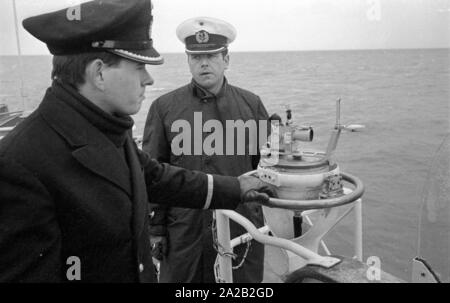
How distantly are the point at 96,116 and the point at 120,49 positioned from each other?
10.1 inches

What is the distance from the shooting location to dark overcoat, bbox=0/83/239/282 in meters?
1.34

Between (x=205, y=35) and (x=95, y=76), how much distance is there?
1.78 m

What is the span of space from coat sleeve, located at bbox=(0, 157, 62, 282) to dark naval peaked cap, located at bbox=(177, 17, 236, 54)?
Result: 2005 millimetres

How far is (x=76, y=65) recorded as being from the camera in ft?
5.19

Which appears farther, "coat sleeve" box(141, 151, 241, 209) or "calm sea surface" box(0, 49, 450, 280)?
"calm sea surface" box(0, 49, 450, 280)

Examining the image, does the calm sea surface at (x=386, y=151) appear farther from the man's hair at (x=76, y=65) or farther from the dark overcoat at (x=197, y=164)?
the man's hair at (x=76, y=65)

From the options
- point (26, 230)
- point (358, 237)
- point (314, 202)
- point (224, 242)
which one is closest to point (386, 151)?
point (358, 237)

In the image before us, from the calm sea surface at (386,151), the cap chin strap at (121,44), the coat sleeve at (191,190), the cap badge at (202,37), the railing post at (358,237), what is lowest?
the calm sea surface at (386,151)

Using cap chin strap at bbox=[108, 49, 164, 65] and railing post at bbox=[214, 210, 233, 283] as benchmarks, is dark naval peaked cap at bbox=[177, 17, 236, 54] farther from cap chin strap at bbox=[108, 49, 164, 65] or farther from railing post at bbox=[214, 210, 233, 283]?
cap chin strap at bbox=[108, 49, 164, 65]

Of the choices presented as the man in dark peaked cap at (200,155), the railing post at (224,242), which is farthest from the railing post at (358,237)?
the railing post at (224,242)

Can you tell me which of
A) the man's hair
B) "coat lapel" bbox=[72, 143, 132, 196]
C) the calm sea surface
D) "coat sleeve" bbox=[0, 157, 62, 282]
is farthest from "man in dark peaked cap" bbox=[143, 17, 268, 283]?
"coat sleeve" bbox=[0, 157, 62, 282]

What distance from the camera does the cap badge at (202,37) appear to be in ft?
10.6

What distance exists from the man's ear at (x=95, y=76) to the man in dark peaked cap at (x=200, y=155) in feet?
4.92
